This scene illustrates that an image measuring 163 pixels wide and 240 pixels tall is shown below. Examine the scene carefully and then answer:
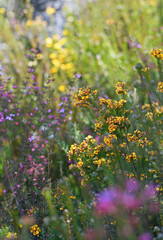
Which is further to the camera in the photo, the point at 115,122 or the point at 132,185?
the point at 132,185

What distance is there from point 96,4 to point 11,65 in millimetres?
2162

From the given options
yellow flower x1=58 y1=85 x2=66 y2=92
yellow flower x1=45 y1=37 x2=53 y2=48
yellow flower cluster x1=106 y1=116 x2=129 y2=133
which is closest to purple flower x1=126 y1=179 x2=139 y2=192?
Answer: yellow flower cluster x1=106 y1=116 x2=129 y2=133

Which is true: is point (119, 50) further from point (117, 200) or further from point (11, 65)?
point (117, 200)

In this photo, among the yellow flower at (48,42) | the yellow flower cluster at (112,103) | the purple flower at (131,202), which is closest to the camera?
the purple flower at (131,202)

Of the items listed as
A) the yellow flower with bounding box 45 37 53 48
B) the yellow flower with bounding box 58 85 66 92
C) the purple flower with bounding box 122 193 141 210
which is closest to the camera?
the purple flower with bounding box 122 193 141 210

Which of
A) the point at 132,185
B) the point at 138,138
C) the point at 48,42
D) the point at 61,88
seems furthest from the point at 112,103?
the point at 48,42

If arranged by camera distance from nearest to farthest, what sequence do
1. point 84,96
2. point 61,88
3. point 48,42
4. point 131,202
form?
point 131,202 < point 84,96 < point 61,88 < point 48,42

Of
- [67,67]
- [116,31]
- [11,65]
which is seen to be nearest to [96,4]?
[116,31]

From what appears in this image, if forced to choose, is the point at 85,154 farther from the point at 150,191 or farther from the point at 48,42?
the point at 48,42

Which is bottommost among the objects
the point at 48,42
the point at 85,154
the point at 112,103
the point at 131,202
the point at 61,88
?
the point at 131,202

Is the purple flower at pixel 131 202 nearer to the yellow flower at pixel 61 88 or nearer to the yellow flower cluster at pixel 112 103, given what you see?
the yellow flower cluster at pixel 112 103

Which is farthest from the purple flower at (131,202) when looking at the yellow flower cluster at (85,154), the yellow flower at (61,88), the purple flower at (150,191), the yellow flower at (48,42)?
the yellow flower at (48,42)

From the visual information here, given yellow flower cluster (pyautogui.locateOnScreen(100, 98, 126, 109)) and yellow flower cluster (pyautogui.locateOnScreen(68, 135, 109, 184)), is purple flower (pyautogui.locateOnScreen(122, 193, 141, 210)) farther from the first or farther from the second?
yellow flower cluster (pyautogui.locateOnScreen(100, 98, 126, 109))

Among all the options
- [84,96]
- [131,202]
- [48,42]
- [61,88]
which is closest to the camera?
[131,202]
